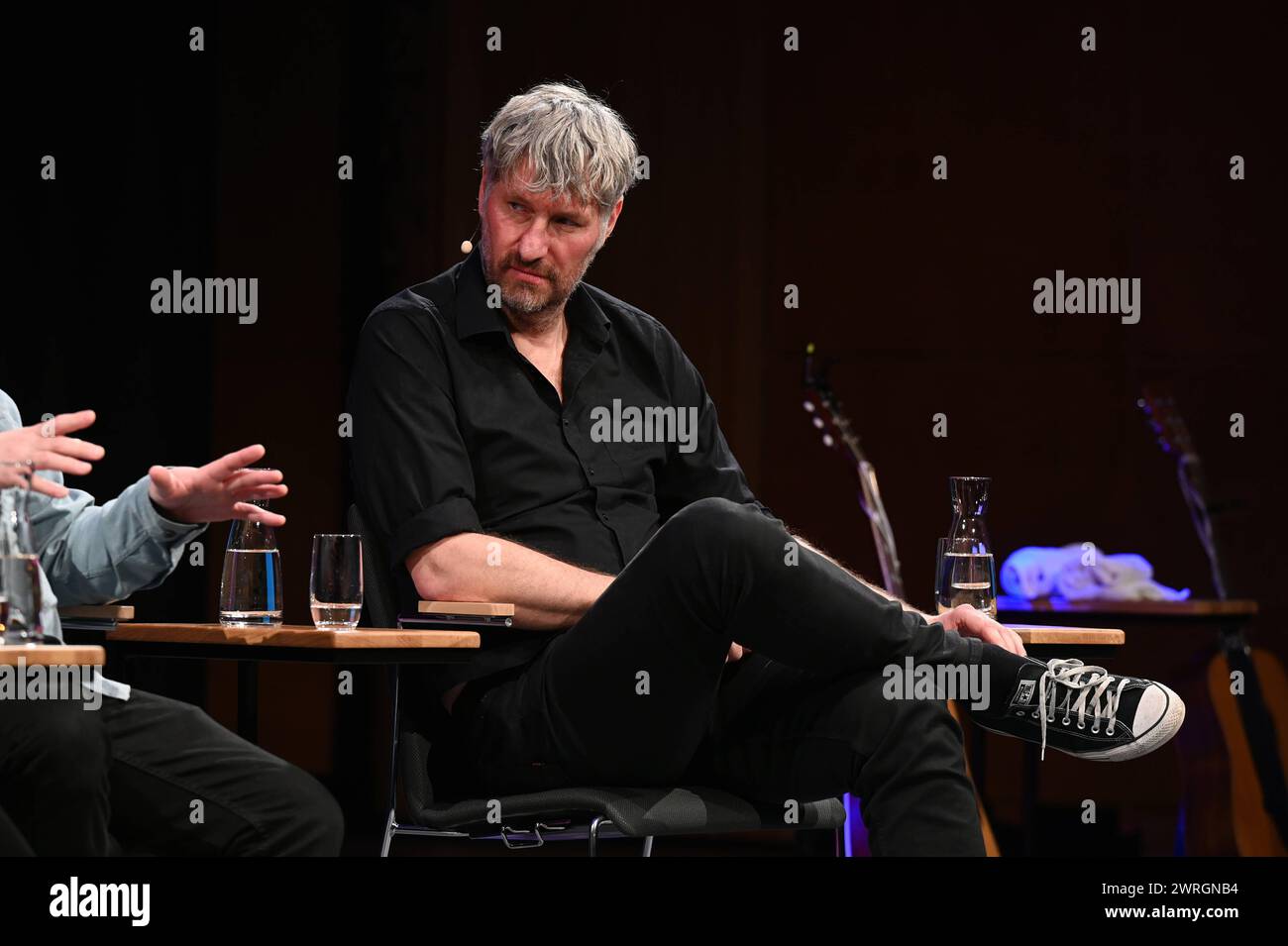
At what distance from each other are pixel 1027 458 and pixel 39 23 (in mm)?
3094

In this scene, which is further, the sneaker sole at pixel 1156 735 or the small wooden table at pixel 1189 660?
the small wooden table at pixel 1189 660

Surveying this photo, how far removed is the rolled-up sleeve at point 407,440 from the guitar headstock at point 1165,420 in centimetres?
301

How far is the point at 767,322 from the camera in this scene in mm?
4957

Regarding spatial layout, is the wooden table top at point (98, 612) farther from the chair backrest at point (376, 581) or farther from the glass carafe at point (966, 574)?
the glass carafe at point (966, 574)

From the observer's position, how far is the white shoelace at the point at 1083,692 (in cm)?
206

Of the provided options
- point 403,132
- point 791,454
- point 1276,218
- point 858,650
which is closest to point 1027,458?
point 791,454

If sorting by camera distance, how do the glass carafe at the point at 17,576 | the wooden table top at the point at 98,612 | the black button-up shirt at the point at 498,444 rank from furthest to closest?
the black button-up shirt at the point at 498,444 < the wooden table top at the point at 98,612 < the glass carafe at the point at 17,576

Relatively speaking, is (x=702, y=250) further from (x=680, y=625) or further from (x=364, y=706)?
(x=680, y=625)

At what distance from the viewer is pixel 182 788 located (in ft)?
6.35

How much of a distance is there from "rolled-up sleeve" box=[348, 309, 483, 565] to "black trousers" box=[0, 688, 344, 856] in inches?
18.8
